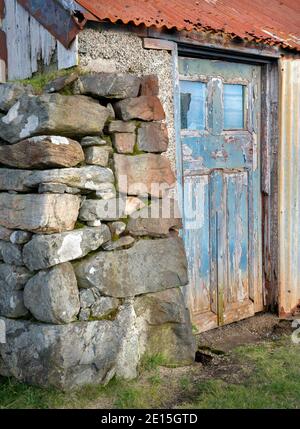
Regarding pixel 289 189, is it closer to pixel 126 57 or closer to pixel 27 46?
pixel 126 57

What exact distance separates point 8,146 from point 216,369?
2141 millimetres

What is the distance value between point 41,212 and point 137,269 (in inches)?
31.3

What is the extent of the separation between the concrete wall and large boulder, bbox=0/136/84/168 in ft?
1.92

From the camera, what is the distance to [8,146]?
153 inches

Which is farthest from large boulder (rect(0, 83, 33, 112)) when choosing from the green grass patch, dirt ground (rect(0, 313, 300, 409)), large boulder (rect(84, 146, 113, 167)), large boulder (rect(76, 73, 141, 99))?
the green grass patch

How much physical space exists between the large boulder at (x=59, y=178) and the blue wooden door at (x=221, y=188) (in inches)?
44.1

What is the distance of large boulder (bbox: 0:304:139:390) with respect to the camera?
3703 millimetres

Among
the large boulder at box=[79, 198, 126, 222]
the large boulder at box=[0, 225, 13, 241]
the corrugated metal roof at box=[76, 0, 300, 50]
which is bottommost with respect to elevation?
the large boulder at box=[0, 225, 13, 241]

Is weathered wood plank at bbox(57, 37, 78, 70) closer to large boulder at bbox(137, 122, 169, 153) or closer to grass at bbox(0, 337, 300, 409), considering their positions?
large boulder at bbox(137, 122, 169, 153)

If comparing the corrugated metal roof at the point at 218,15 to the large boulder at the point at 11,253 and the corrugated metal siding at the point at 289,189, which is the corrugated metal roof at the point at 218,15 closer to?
the corrugated metal siding at the point at 289,189

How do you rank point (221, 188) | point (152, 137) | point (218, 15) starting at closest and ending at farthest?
1. point (152, 137)
2. point (218, 15)
3. point (221, 188)

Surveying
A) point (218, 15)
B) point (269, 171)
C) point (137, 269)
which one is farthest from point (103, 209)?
point (269, 171)

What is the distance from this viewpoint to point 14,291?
3.87m

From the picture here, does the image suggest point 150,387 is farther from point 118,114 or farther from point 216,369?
point 118,114
